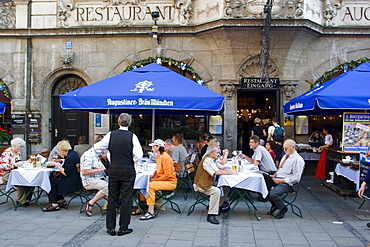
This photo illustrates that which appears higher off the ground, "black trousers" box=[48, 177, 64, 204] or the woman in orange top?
the woman in orange top

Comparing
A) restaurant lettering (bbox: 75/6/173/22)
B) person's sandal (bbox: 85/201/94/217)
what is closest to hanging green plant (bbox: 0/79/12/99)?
restaurant lettering (bbox: 75/6/173/22)

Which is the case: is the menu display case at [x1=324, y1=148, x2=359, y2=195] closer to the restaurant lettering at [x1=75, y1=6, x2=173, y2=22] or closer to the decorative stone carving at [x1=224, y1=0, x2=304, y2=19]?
the decorative stone carving at [x1=224, y1=0, x2=304, y2=19]

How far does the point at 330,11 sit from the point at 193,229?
9.21m

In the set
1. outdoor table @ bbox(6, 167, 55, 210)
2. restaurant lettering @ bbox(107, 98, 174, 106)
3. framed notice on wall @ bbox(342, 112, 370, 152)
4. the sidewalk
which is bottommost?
the sidewalk

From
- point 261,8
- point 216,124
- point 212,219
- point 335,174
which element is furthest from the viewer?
point 216,124

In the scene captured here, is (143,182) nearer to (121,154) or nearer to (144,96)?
(121,154)

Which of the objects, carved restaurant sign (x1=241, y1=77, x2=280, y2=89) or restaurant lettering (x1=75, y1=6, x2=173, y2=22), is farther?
restaurant lettering (x1=75, y1=6, x2=173, y2=22)

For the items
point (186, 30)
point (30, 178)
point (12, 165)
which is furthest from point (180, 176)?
point (186, 30)

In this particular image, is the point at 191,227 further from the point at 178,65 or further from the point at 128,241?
the point at 178,65

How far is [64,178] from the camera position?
23.1 ft

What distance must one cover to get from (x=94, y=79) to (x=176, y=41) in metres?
3.15

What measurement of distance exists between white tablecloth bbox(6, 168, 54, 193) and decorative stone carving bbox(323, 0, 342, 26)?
978 cm

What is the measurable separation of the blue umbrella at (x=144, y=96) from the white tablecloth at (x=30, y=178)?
147 centimetres

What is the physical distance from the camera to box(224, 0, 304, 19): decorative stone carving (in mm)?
11031
